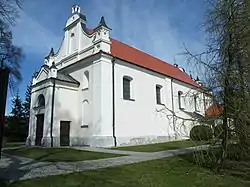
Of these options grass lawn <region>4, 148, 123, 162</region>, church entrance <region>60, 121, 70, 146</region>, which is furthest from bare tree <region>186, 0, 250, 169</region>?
church entrance <region>60, 121, 70, 146</region>

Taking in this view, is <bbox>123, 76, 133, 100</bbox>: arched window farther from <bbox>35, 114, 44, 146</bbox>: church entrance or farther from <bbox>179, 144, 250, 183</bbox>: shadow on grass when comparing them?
<bbox>179, 144, 250, 183</bbox>: shadow on grass

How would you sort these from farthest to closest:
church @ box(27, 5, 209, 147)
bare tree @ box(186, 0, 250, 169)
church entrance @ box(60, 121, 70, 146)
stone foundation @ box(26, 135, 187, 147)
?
church entrance @ box(60, 121, 70, 146)
church @ box(27, 5, 209, 147)
stone foundation @ box(26, 135, 187, 147)
bare tree @ box(186, 0, 250, 169)

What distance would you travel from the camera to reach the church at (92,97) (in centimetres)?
1819

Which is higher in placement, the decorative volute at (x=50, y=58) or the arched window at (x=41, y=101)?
the decorative volute at (x=50, y=58)

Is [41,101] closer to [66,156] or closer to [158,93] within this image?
[66,156]

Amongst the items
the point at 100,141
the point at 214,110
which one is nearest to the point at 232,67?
the point at 214,110

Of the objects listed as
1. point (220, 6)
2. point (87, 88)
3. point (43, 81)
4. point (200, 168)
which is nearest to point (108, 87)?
point (87, 88)

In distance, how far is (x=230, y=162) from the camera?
814 centimetres

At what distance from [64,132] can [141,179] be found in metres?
13.9

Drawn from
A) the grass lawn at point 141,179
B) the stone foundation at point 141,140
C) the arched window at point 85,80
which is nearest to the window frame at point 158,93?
the stone foundation at point 141,140

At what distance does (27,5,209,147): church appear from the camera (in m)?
18.2

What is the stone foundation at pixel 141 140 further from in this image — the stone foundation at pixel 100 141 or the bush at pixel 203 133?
the bush at pixel 203 133

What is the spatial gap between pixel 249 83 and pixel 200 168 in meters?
3.44

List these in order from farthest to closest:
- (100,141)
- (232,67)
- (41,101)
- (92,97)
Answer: (41,101), (92,97), (100,141), (232,67)
